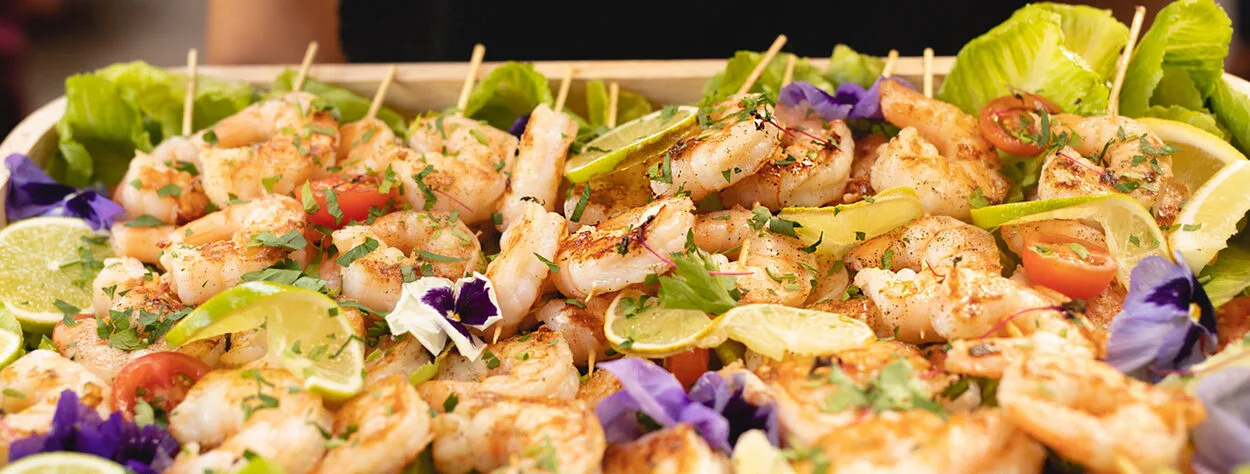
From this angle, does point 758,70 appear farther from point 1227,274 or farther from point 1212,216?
point 1227,274

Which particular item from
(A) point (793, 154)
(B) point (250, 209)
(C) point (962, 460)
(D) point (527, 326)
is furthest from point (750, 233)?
(B) point (250, 209)

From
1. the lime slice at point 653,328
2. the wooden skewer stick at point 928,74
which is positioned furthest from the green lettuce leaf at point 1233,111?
the lime slice at point 653,328

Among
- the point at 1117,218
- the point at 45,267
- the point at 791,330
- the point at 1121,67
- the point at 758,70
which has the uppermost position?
the point at 1121,67

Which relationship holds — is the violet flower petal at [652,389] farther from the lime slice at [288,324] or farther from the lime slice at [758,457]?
the lime slice at [288,324]

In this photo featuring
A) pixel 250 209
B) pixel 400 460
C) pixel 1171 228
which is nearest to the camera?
pixel 400 460

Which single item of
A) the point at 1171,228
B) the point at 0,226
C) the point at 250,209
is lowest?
the point at 0,226

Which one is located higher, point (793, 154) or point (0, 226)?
point (793, 154)

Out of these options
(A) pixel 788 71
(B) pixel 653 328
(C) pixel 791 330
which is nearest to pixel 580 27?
(A) pixel 788 71

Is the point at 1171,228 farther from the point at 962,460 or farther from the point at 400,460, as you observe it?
the point at 400,460
